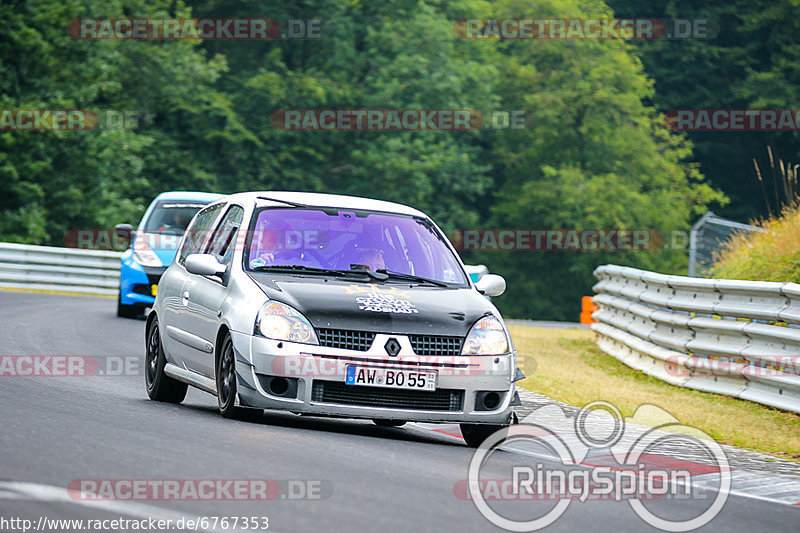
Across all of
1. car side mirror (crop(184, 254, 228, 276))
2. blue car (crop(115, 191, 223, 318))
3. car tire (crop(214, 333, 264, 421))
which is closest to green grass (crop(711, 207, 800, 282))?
blue car (crop(115, 191, 223, 318))

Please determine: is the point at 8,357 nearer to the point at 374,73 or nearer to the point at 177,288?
the point at 177,288

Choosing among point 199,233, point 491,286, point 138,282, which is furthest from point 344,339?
point 138,282

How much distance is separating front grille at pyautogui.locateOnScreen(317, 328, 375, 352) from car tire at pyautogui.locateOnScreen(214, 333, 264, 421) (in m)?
0.65

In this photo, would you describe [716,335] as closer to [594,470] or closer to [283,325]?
[594,470]

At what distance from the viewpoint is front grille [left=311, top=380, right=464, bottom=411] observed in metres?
8.71

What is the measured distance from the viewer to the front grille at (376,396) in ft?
28.6

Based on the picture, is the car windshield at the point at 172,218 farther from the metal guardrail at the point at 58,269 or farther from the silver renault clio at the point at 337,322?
the silver renault clio at the point at 337,322

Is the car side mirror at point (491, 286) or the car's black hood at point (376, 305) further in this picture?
the car side mirror at point (491, 286)

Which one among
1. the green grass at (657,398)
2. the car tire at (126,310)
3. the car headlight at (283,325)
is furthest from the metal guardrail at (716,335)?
the car tire at (126,310)

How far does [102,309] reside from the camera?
2289 centimetres

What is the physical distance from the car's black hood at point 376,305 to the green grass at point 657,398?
2558 mm

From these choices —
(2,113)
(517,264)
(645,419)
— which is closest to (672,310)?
(645,419)

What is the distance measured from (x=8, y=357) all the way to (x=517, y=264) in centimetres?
4374

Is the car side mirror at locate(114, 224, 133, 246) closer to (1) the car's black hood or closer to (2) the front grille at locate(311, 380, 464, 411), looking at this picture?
(1) the car's black hood
